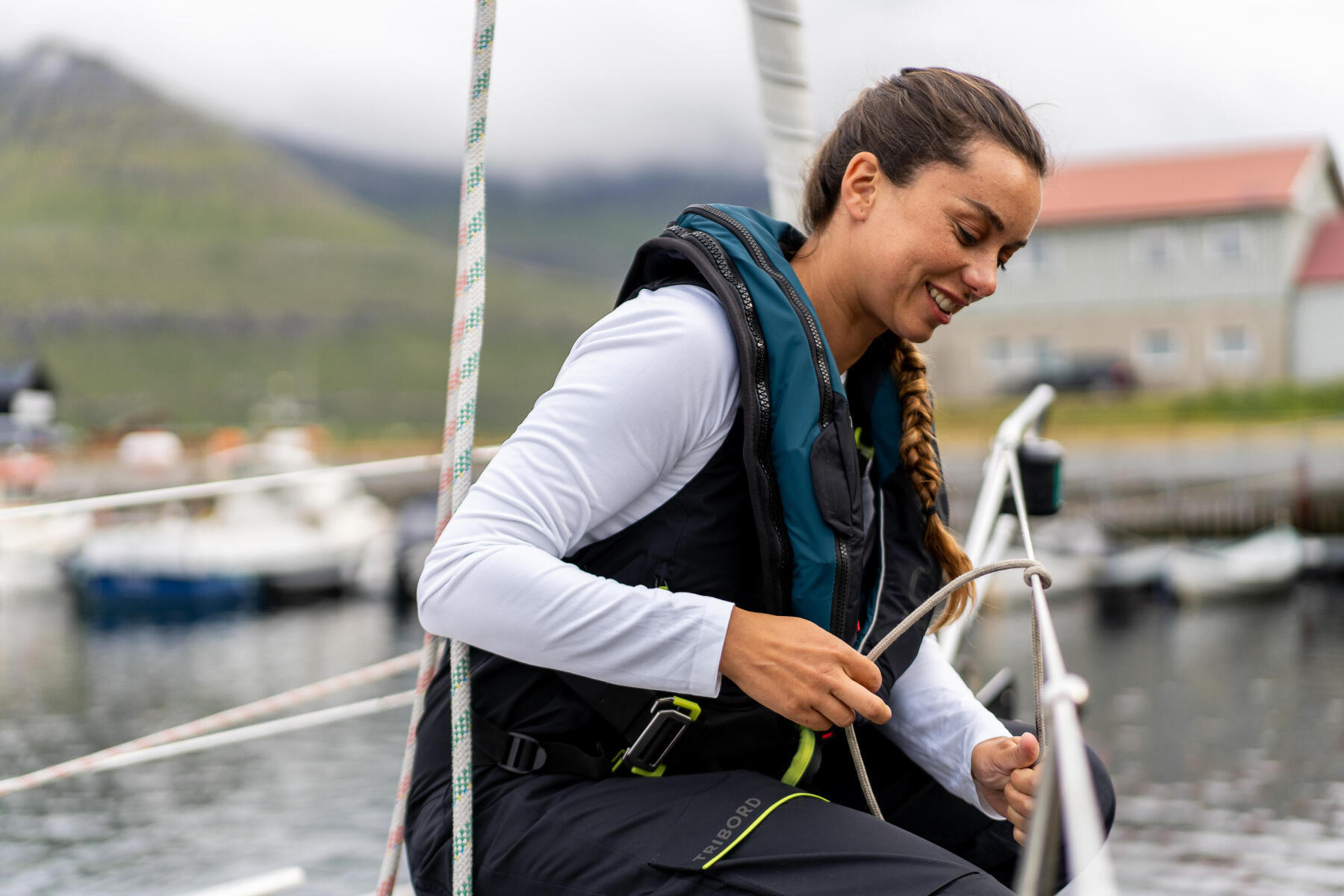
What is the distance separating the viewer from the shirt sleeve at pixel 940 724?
1.78 meters

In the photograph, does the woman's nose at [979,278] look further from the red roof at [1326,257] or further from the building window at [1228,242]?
the red roof at [1326,257]

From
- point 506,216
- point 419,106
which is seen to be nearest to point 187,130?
point 506,216

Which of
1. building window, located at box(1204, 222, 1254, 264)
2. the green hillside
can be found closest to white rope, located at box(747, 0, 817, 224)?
building window, located at box(1204, 222, 1254, 264)

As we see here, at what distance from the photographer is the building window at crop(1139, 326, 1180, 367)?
1401 inches

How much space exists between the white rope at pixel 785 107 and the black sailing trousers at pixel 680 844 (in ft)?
5.51

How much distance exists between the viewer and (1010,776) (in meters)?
1.72

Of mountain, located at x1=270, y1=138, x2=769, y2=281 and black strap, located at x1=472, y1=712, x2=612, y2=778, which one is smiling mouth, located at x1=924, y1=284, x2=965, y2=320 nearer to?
black strap, located at x1=472, y1=712, x2=612, y2=778

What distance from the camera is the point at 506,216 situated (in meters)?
175

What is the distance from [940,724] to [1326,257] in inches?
1500

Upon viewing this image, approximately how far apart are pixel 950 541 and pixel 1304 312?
36567 millimetres

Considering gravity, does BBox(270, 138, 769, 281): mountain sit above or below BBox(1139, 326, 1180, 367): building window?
above

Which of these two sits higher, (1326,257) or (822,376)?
(822,376)

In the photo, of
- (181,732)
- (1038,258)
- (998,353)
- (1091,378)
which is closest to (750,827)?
(181,732)

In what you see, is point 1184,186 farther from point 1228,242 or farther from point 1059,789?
point 1059,789
